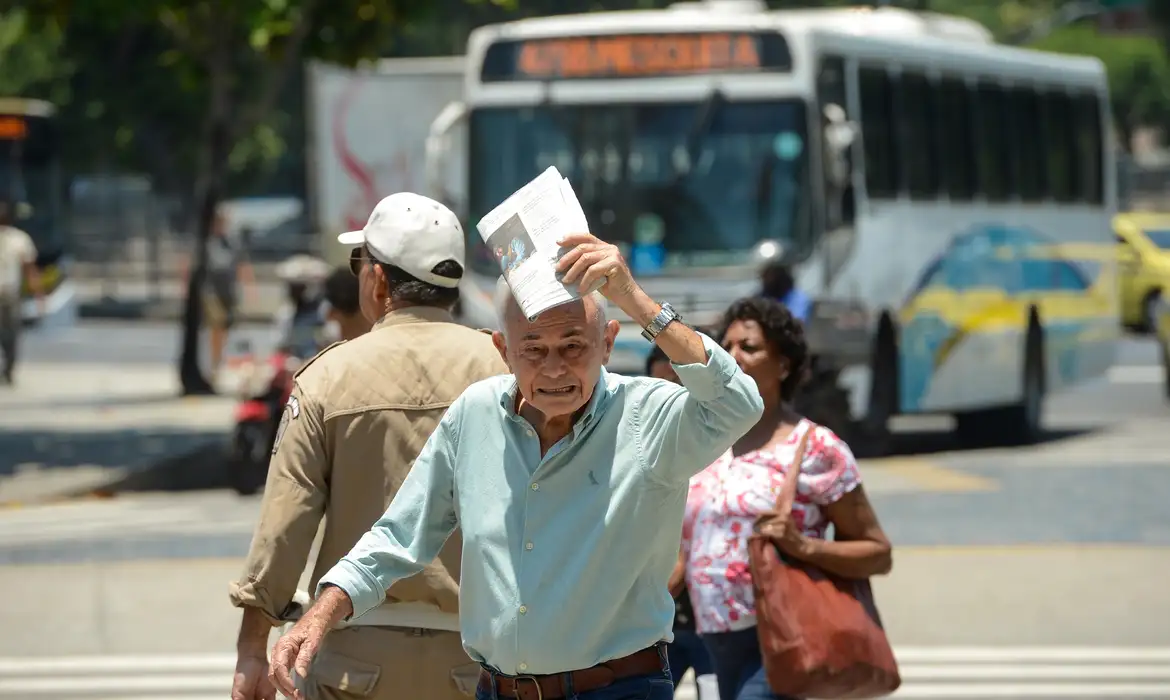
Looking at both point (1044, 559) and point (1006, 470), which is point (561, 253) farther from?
point (1006, 470)

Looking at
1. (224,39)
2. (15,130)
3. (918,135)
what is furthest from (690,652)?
(15,130)

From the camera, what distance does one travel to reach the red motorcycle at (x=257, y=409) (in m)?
14.5

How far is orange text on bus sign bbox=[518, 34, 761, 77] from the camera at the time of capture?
16.4m

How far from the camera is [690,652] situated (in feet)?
20.5

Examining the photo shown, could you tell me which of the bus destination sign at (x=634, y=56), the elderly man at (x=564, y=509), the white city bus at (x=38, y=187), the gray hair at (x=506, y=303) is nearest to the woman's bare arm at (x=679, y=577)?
the elderly man at (x=564, y=509)

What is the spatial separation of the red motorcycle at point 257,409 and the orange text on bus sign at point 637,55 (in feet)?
10.7

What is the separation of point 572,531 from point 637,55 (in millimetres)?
12715

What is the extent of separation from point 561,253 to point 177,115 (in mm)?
46378

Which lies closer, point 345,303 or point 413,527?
point 413,527

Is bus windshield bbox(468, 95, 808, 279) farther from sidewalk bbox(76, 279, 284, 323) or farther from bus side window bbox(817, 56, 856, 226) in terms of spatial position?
sidewalk bbox(76, 279, 284, 323)

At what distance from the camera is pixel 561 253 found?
376 cm

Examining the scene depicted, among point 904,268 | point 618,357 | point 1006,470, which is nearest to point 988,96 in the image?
point 904,268

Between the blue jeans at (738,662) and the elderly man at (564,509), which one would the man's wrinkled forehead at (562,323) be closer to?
the elderly man at (564,509)

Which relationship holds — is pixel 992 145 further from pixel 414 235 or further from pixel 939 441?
pixel 414 235
